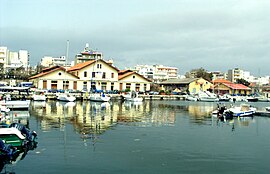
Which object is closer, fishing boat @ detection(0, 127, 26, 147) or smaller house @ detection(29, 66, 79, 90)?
fishing boat @ detection(0, 127, 26, 147)

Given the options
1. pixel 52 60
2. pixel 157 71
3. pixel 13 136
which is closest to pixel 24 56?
pixel 52 60

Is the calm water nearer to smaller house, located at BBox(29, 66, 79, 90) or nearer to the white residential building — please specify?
smaller house, located at BBox(29, 66, 79, 90)

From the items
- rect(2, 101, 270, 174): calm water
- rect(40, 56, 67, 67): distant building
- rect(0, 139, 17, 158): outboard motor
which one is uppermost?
rect(40, 56, 67, 67): distant building

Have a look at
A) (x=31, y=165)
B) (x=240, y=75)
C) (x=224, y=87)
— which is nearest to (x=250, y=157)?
(x=31, y=165)

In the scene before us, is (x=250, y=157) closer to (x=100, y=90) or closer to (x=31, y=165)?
(x=31, y=165)

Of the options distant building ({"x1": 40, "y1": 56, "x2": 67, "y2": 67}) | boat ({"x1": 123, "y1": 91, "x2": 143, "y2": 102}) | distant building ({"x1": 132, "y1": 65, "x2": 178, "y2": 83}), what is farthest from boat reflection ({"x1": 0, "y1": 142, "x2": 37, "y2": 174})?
distant building ({"x1": 40, "y1": 56, "x2": 67, "y2": 67})

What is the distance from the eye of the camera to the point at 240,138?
2152 cm

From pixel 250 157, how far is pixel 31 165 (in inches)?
398

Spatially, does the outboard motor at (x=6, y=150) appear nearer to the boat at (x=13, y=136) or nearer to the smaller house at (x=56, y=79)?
the boat at (x=13, y=136)

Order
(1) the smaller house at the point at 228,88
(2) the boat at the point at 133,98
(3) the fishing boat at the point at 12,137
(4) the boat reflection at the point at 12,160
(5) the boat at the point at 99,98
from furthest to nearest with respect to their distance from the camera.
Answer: (1) the smaller house at the point at 228,88
(2) the boat at the point at 133,98
(5) the boat at the point at 99,98
(3) the fishing boat at the point at 12,137
(4) the boat reflection at the point at 12,160

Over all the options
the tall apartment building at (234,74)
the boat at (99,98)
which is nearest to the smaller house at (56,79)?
the boat at (99,98)

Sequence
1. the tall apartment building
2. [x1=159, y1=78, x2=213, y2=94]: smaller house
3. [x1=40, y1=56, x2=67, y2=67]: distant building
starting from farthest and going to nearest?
the tall apartment building
[x1=40, y1=56, x2=67, y2=67]: distant building
[x1=159, y1=78, x2=213, y2=94]: smaller house

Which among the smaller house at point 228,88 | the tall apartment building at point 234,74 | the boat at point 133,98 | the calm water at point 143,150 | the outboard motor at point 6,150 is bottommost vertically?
the calm water at point 143,150

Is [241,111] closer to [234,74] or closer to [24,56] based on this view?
[234,74]
